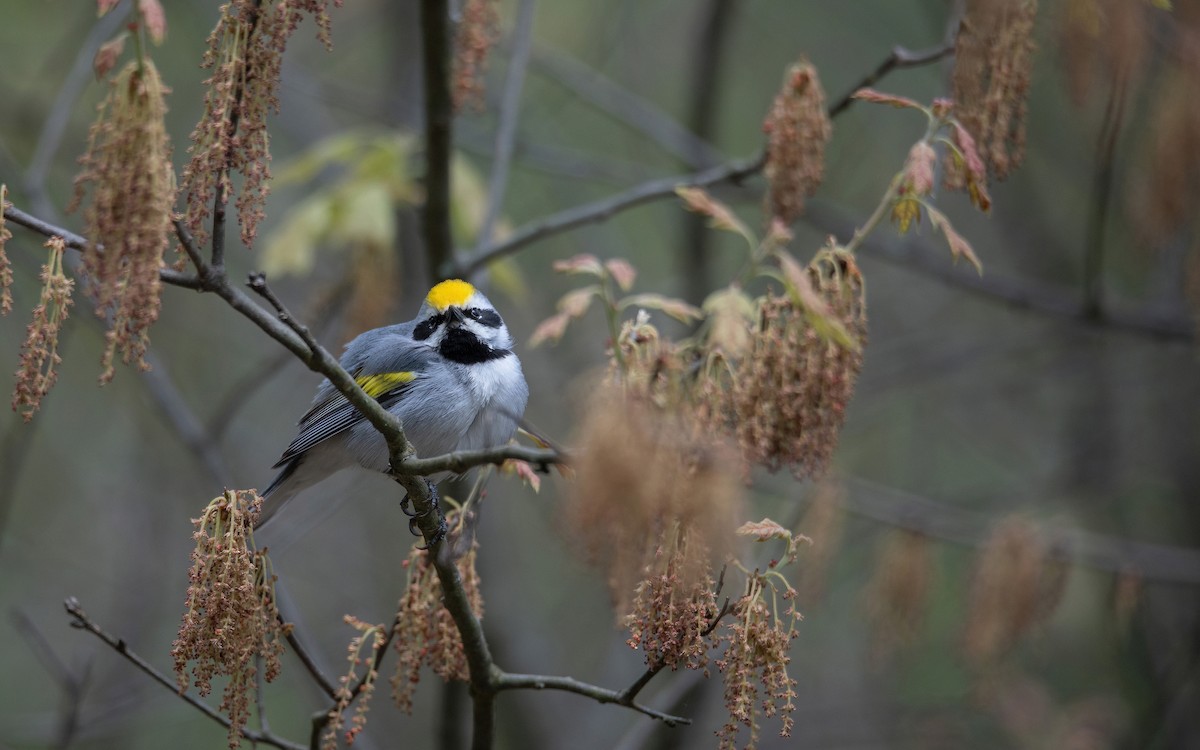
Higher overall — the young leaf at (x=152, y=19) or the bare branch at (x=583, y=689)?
the young leaf at (x=152, y=19)

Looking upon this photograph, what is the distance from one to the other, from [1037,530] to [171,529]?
5.22 m

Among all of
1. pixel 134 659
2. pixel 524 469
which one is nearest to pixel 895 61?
A: pixel 524 469

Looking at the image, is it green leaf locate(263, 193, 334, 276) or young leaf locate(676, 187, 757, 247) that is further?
green leaf locate(263, 193, 334, 276)

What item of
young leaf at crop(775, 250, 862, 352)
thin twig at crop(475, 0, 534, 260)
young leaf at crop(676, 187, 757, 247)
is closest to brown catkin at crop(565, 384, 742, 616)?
young leaf at crop(775, 250, 862, 352)

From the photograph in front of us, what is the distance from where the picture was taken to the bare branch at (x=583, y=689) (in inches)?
92.7

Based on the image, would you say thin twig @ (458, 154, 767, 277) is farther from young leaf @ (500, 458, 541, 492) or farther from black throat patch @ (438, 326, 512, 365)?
young leaf @ (500, 458, 541, 492)

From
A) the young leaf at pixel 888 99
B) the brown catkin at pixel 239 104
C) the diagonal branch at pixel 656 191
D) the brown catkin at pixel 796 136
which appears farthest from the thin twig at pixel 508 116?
the brown catkin at pixel 239 104

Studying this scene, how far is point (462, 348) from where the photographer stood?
154 inches

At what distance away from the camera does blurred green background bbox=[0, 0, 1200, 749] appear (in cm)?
588

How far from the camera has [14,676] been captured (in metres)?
8.40

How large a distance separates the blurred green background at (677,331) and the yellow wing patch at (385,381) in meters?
1.23

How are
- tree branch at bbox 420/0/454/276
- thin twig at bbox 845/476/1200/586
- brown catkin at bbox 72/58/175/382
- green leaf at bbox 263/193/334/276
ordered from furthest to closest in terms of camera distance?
thin twig at bbox 845/476/1200/586 → green leaf at bbox 263/193/334/276 → tree branch at bbox 420/0/454/276 → brown catkin at bbox 72/58/175/382

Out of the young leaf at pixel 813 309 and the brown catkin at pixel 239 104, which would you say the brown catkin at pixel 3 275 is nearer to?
the brown catkin at pixel 239 104

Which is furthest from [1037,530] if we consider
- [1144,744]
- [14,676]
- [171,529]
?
[14,676]
